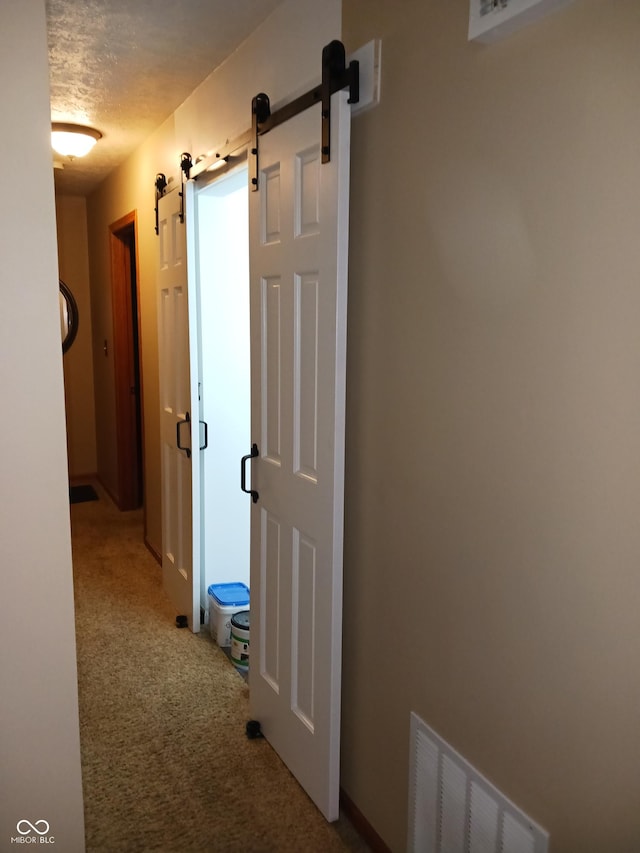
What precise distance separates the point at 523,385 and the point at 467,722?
800 millimetres

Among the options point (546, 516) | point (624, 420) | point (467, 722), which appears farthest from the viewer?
point (467, 722)

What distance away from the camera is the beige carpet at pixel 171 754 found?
2.04m

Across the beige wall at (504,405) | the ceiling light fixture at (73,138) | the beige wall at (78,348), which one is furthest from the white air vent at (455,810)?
the beige wall at (78,348)

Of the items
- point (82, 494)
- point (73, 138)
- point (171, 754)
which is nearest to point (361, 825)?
point (171, 754)

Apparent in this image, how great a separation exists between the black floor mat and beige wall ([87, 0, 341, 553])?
157 millimetres

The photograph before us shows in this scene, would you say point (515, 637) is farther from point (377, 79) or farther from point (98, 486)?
point (98, 486)

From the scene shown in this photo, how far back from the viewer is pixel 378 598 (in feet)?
6.23

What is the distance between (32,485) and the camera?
154 cm

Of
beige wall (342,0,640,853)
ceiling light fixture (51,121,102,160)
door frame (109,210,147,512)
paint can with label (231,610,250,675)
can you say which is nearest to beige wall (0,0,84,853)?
beige wall (342,0,640,853)

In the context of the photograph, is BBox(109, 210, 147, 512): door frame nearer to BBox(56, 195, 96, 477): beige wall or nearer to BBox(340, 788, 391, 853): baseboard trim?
BBox(56, 195, 96, 477): beige wall

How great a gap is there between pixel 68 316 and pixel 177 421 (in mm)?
3138

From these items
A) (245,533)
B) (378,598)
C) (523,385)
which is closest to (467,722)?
(378,598)

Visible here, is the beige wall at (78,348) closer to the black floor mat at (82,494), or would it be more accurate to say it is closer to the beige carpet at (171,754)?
the black floor mat at (82,494)

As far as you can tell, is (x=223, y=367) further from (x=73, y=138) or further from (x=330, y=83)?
(x=330, y=83)
